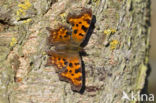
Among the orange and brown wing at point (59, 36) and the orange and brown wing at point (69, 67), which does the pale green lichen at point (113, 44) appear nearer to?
the orange and brown wing at point (69, 67)

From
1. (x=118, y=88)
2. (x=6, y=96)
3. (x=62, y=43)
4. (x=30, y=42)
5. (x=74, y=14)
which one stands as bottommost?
(x=118, y=88)

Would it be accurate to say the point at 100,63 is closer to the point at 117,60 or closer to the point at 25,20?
the point at 117,60

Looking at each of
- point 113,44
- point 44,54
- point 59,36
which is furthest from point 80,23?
point 44,54

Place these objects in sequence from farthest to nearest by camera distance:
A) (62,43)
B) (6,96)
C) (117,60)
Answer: (62,43)
(117,60)
(6,96)

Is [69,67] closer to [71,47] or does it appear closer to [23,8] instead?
[71,47]

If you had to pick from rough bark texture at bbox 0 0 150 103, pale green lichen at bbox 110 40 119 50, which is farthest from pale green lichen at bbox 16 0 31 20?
pale green lichen at bbox 110 40 119 50

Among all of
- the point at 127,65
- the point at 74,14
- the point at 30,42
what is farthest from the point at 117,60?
the point at 30,42

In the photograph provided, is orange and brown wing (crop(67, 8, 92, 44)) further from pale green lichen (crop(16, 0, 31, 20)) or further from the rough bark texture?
pale green lichen (crop(16, 0, 31, 20))

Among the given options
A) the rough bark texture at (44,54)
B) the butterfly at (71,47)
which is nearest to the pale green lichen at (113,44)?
the rough bark texture at (44,54)
